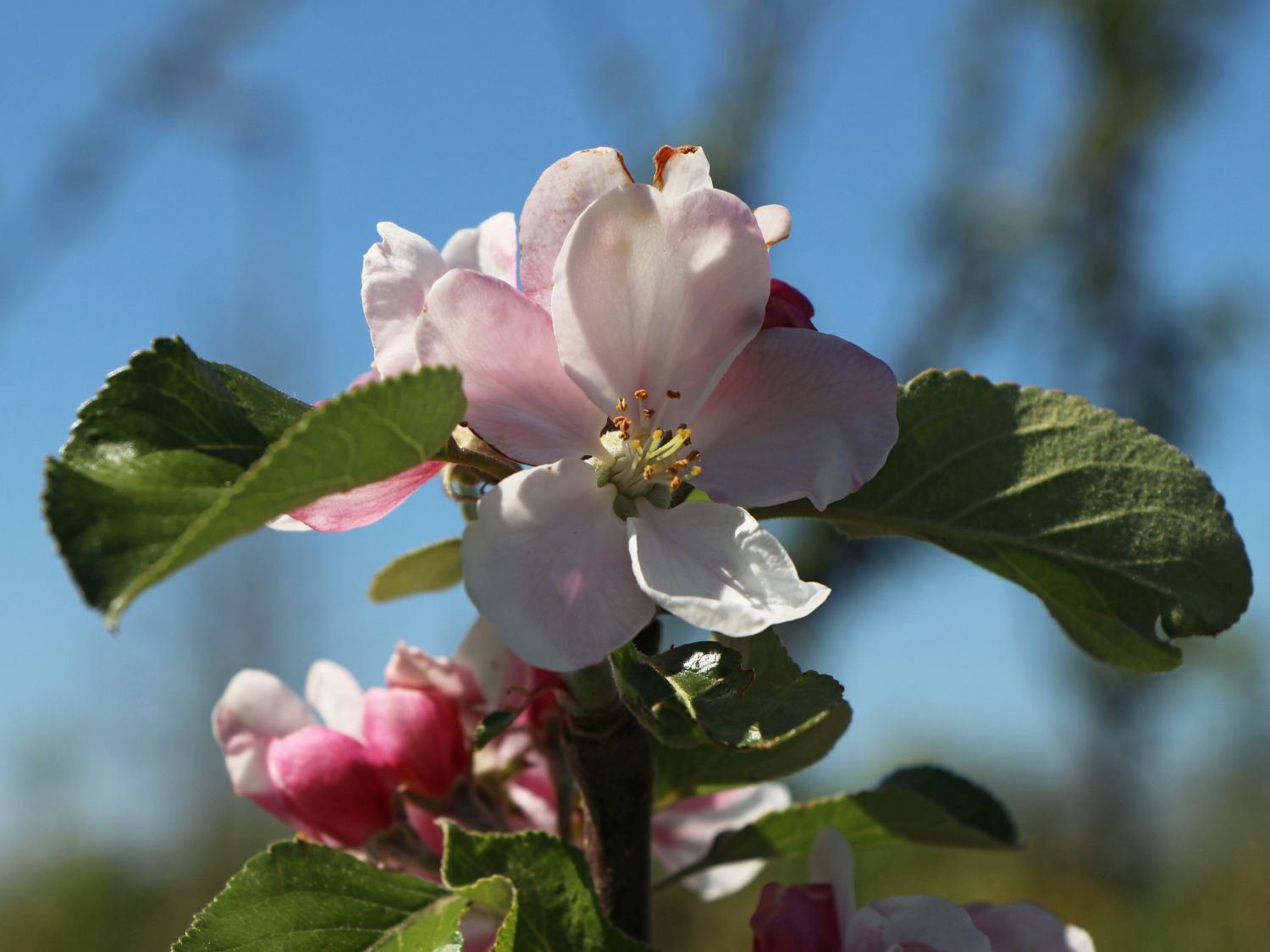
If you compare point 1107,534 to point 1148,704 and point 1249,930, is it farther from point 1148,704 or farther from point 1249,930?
point 1148,704

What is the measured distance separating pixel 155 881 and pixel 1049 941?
6.30 metres

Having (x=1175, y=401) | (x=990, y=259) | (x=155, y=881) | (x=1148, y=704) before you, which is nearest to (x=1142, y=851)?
(x=1148, y=704)

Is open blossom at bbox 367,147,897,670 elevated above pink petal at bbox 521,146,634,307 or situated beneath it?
situated beneath

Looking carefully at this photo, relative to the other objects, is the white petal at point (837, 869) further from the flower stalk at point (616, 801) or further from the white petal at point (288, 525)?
the white petal at point (288, 525)

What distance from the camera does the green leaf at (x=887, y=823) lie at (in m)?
1.03

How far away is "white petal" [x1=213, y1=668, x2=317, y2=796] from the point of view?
1039 mm

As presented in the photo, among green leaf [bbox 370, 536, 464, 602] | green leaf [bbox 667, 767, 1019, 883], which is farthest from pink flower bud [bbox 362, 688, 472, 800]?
green leaf [bbox 667, 767, 1019, 883]

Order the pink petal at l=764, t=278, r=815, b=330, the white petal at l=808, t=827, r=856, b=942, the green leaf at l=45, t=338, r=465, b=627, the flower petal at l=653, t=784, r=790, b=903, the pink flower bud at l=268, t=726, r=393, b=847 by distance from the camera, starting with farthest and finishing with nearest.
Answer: the flower petal at l=653, t=784, r=790, b=903 < the pink flower bud at l=268, t=726, r=393, b=847 < the white petal at l=808, t=827, r=856, b=942 < the pink petal at l=764, t=278, r=815, b=330 < the green leaf at l=45, t=338, r=465, b=627

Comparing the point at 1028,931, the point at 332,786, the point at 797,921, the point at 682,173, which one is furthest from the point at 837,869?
the point at 682,173

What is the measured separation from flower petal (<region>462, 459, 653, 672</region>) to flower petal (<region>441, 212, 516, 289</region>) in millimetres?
184

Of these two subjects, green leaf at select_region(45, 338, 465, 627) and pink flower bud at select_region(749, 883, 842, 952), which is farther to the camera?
pink flower bud at select_region(749, 883, 842, 952)

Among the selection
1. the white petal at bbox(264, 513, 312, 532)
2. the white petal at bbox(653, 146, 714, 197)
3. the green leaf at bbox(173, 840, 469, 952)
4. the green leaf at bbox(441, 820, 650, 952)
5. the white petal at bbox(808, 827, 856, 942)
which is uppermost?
the white petal at bbox(653, 146, 714, 197)

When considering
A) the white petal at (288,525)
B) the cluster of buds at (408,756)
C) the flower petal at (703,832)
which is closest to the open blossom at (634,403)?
the white petal at (288,525)

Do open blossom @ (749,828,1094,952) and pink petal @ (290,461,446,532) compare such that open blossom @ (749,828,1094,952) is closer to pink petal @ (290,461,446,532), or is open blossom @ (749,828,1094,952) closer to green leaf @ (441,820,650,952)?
green leaf @ (441,820,650,952)
